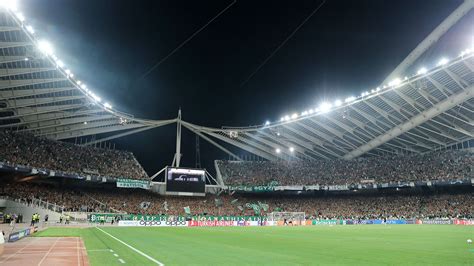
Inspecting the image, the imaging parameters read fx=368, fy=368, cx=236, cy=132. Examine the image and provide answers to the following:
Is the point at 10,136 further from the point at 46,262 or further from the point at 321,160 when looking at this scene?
the point at 321,160

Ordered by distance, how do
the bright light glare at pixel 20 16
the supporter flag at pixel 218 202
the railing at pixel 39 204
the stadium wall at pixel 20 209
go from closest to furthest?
the bright light glare at pixel 20 16 < the stadium wall at pixel 20 209 < the railing at pixel 39 204 < the supporter flag at pixel 218 202

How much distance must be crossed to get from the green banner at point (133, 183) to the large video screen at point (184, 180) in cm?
446

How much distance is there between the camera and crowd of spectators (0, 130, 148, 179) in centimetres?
5469

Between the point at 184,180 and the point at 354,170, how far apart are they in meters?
34.0

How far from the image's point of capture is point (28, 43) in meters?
36.8

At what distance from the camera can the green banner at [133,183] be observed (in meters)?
66.2

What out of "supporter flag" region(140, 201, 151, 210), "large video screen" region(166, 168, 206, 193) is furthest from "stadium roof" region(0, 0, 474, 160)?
"supporter flag" region(140, 201, 151, 210)

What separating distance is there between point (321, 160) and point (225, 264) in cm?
7131

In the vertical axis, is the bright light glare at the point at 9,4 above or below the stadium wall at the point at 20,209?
above

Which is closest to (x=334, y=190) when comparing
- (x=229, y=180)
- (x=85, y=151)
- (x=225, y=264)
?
(x=229, y=180)

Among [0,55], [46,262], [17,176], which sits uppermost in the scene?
[0,55]

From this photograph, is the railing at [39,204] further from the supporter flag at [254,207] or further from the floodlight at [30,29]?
the supporter flag at [254,207]

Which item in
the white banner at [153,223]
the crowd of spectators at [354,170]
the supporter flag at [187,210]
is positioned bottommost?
the white banner at [153,223]

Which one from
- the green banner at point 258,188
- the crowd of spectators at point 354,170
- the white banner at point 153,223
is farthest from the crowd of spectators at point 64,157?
the crowd of spectators at point 354,170
